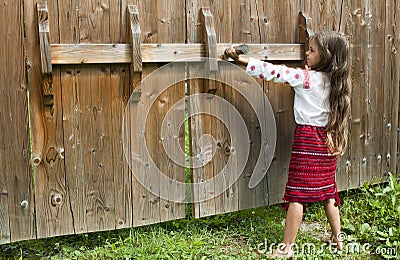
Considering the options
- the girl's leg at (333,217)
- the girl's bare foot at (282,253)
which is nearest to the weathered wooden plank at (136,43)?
the girl's bare foot at (282,253)

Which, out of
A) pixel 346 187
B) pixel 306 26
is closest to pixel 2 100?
pixel 306 26

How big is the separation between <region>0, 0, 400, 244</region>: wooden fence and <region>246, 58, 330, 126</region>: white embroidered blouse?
1.01 feet

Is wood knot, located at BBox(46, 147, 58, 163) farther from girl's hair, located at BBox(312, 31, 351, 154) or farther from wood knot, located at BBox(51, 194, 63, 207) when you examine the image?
girl's hair, located at BBox(312, 31, 351, 154)

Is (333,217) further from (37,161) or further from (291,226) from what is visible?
(37,161)

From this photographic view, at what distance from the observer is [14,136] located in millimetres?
2945

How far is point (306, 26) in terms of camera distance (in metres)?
3.66

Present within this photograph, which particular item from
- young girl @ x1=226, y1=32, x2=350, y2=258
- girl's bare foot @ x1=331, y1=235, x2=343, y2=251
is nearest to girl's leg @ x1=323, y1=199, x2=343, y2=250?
girl's bare foot @ x1=331, y1=235, x2=343, y2=251

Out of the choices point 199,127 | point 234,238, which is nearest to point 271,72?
point 199,127

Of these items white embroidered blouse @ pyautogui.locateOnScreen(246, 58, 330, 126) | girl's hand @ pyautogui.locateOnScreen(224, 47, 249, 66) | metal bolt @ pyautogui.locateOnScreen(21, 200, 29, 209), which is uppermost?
girl's hand @ pyautogui.locateOnScreen(224, 47, 249, 66)

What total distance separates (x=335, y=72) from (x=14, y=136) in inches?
85.8

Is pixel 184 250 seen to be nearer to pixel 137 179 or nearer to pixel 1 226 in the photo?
pixel 137 179

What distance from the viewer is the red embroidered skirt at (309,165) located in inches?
131

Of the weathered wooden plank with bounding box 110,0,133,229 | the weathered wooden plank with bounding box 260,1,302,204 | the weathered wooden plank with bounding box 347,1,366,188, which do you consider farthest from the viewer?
the weathered wooden plank with bounding box 347,1,366,188

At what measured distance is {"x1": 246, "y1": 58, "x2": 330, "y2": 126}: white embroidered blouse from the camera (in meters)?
3.25
